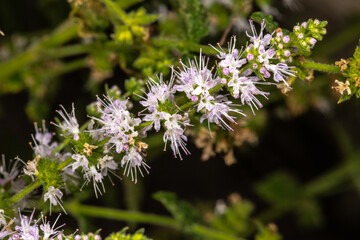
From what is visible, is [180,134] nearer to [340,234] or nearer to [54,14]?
[54,14]

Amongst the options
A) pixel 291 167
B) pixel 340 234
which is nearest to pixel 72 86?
pixel 291 167

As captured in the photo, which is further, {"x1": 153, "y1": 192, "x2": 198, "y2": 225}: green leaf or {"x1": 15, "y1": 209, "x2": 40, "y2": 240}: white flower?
{"x1": 153, "y1": 192, "x2": 198, "y2": 225}: green leaf

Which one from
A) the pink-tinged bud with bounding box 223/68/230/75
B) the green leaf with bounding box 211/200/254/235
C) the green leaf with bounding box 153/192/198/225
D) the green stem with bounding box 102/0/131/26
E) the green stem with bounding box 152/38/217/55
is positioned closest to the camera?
the pink-tinged bud with bounding box 223/68/230/75

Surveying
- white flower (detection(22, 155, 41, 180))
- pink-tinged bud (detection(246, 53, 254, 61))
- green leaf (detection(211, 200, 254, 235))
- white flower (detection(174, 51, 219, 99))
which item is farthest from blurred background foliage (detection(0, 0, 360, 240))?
white flower (detection(22, 155, 41, 180))

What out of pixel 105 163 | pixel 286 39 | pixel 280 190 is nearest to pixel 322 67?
pixel 286 39

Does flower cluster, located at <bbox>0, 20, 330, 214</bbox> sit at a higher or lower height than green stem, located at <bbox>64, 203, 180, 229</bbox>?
higher

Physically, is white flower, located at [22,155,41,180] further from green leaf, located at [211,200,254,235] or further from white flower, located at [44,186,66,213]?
green leaf, located at [211,200,254,235]
